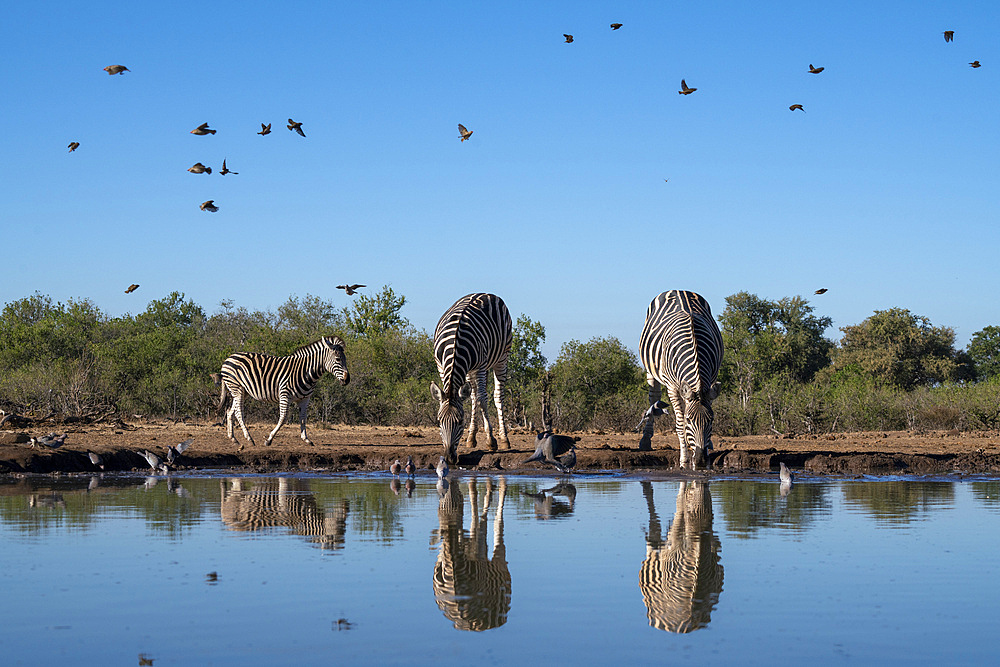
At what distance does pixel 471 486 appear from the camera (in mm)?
13711

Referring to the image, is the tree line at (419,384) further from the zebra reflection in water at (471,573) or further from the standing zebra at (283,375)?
the zebra reflection in water at (471,573)

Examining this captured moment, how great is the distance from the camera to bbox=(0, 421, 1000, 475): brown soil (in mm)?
15617

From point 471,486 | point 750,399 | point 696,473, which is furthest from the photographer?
point 750,399

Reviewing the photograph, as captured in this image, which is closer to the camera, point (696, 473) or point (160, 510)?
point (160, 510)

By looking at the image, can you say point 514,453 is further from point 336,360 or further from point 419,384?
point 419,384

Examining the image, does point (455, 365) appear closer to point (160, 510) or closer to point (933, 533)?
point (160, 510)

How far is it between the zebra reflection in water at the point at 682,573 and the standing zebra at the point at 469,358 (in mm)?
6257

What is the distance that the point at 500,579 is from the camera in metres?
7.02

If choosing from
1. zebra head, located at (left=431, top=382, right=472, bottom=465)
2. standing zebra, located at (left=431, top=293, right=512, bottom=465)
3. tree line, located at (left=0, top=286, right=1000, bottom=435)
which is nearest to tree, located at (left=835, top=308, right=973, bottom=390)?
tree line, located at (left=0, top=286, right=1000, bottom=435)

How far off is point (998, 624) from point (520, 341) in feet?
92.3

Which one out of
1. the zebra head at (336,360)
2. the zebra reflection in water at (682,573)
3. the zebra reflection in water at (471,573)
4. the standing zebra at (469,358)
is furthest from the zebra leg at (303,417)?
the zebra reflection in water at (682,573)

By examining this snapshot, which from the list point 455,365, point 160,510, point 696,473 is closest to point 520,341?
point 455,365

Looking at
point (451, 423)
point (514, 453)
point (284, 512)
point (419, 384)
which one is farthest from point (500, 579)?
point (419, 384)

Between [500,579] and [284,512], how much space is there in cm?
426
